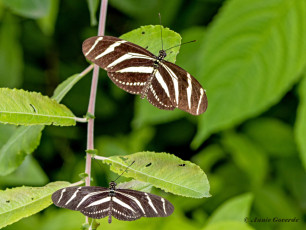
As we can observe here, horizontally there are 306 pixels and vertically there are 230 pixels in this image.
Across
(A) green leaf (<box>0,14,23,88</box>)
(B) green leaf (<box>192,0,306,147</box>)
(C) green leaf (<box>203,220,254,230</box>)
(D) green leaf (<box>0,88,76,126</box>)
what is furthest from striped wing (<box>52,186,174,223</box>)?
(A) green leaf (<box>0,14,23,88</box>)

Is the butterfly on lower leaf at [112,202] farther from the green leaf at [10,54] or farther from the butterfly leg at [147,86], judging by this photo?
the green leaf at [10,54]

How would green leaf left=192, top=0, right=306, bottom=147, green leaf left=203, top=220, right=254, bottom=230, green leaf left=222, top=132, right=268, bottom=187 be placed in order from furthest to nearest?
green leaf left=222, top=132, right=268, bottom=187 → green leaf left=192, top=0, right=306, bottom=147 → green leaf left=203, top=220, right=254, bottom=230

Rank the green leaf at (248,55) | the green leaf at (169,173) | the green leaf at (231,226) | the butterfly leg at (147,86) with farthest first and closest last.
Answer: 1. the green leaf at (248,55)
2. the green leaf at (231,226)
3. the butterfly leg at (147,86)
4. the green leaf at (169,173)

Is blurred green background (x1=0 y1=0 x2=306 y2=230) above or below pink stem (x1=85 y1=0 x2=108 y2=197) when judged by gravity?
above

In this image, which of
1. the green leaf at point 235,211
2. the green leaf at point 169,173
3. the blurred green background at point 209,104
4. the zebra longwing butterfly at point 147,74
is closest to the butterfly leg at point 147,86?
the zebra longwing butterfly at point 147,74

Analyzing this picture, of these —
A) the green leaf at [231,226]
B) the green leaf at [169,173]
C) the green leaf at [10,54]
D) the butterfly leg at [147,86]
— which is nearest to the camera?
the green leaf at [169,173]

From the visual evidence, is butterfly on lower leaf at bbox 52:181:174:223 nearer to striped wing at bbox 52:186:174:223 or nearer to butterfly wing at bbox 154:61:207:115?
striped wing at bbox 52:186:174:223
